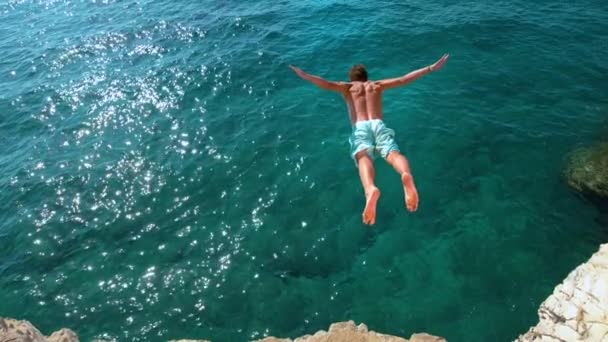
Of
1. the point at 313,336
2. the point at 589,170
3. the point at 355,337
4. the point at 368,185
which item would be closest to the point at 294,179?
the point at 313,336

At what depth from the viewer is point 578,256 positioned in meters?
11.5

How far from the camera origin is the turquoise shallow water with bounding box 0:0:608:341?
36.6 ft

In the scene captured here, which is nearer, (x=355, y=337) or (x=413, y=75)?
(x=355, y=337)

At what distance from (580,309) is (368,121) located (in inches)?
213

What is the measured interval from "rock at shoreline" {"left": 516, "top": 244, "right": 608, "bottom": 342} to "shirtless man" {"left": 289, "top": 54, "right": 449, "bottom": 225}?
3.36m

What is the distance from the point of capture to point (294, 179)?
14.2m

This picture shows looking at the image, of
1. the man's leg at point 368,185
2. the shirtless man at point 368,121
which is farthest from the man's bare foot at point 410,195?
the man's leg at point 368,185

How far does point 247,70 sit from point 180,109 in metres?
3.71

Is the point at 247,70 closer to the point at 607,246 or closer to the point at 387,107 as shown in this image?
the point at 387,107

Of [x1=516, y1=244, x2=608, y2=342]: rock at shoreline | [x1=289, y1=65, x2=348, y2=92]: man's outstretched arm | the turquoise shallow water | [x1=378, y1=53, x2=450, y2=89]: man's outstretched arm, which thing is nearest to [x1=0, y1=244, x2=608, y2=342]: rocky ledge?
[x1=516, y1=244, x2=608, y2=342]: rock at shoreline

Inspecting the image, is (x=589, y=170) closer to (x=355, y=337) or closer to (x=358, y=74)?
(x=358, y=74)

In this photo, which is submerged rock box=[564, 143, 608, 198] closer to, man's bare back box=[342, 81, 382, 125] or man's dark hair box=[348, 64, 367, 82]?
man's bare back box=[342, 81, 382, 125]

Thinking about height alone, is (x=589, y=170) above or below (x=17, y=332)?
below

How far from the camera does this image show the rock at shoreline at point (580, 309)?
704cm
